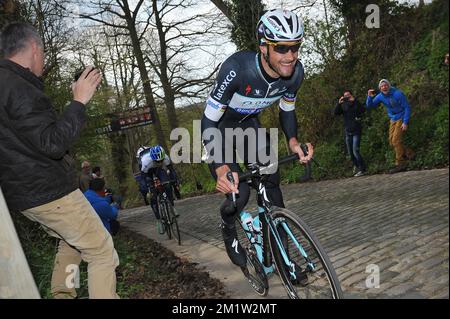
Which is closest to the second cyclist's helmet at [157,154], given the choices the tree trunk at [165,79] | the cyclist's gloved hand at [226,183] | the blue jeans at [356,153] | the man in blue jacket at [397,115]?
the cyclist's gloved hand at [226,183]

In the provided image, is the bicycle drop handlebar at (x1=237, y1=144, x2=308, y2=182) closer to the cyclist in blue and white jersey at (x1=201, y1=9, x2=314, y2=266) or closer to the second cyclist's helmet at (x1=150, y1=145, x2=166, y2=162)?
the cyclist in blue and white jersey at (x1=201, y1=9, x2=314, y2=266)

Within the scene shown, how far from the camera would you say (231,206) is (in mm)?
3586

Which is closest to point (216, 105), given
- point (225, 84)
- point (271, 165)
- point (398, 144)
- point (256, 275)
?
point (225, 84)

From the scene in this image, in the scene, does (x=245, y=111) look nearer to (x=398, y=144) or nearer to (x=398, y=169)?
(x=398, y=169)

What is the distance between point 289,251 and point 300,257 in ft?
0.38

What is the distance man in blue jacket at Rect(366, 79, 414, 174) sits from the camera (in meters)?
8.82

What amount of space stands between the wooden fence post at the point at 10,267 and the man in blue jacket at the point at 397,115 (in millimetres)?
7983

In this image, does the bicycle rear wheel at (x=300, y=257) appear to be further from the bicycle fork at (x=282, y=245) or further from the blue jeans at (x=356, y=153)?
the blue jeans at (x=356, y=153)

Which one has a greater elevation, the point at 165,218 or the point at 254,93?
the point at 254,93

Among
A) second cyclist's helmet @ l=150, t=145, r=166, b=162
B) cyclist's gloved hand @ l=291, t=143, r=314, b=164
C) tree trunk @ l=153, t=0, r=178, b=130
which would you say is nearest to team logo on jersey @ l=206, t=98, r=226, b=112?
cyclist's gloved hand @ l=291, t=143, r=314, b=164

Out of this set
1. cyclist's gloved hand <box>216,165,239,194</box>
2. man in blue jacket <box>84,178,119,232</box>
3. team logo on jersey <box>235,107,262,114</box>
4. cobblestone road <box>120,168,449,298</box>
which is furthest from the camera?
man in blue jacket <box>84,178,119,232</box>

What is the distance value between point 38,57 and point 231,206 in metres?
1.96

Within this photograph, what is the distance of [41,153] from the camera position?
2725mm

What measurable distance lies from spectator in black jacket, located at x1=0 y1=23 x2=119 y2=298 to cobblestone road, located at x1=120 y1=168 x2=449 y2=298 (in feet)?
Result: 6.80
